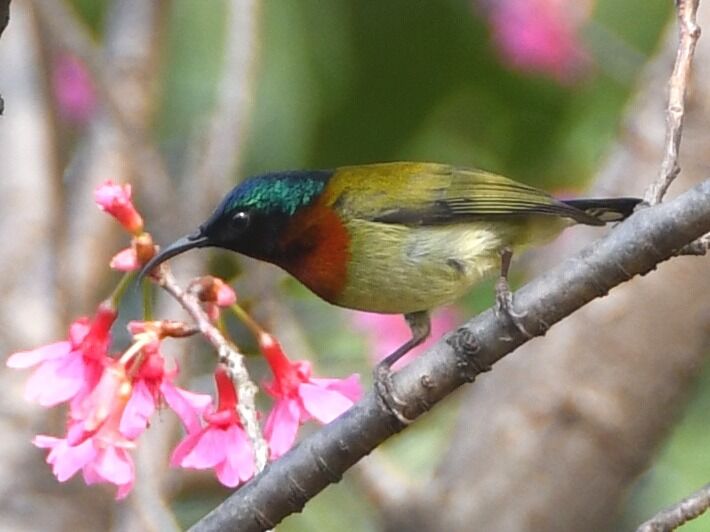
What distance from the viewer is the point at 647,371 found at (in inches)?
134

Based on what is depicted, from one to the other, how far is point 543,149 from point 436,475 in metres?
1.80

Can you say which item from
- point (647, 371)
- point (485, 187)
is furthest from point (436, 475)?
point (485, 187)

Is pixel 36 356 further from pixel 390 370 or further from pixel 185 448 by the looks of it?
pixel 390 370

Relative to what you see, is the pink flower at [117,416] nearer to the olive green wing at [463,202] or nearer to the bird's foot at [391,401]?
the bird's foot at [391,401]

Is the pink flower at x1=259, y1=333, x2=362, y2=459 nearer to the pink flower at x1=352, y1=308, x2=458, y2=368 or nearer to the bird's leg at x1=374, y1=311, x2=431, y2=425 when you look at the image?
the bird's leg at x1=374, y1=311, x2=431, y2=425

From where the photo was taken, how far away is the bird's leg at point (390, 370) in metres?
1.60

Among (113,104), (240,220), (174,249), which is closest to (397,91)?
(113,104)

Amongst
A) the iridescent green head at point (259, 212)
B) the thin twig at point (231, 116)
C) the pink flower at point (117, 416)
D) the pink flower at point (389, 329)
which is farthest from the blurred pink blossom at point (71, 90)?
the pink flower at point (117, 416)

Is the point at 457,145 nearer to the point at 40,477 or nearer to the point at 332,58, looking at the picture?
the point at 332,58

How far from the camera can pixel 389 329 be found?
14.3 ft

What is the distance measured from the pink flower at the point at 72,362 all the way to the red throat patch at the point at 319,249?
2.00 ft

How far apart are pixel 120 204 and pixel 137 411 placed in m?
0.27

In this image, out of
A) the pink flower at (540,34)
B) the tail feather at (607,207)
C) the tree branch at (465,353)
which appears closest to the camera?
the tree branch at (465,353)

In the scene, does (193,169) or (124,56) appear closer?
(193,169)
